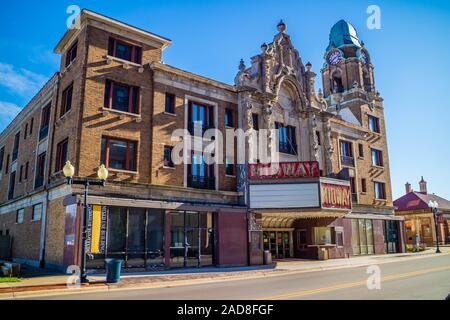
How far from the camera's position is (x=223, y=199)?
85.3 ft

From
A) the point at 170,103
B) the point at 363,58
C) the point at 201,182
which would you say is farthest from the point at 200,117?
the point at 363,58

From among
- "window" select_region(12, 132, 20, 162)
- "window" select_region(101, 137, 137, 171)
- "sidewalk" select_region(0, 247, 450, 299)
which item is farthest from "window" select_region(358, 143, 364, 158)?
"window" select_region(12, 132, 20, 162)

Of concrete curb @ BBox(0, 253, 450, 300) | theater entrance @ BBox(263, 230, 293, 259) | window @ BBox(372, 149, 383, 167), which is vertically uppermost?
window @ BBox(372, 149, 383, 167)

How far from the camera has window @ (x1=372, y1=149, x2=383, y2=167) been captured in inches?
1598

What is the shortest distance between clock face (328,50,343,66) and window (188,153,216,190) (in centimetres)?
2688

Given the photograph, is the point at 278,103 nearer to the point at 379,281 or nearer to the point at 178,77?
the point at 178,77

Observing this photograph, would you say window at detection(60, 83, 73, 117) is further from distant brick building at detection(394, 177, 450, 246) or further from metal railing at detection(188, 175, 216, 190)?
distant brick building at detection(394, 177, 450, 246)

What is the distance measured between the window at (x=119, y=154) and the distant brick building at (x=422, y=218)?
4657 cm

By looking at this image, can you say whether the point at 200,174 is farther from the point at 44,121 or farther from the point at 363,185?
the point at 363,185

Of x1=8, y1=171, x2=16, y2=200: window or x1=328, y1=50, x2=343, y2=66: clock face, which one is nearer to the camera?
x1=8, y1=171, x2=16, y2=200: window

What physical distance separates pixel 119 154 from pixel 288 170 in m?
11.5

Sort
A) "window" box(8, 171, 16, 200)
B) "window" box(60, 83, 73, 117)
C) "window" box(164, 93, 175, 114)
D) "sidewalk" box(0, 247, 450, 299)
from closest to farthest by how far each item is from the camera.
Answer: "sidewalk" box(0, 247, 450, 299) < "window" box(60, 83, 73, 117) < "window" box(164, 93, 175, 114) < "window" box(8, 171, 16, 200)

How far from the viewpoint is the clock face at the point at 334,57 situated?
147ft
